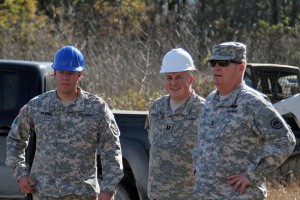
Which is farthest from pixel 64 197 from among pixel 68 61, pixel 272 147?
pixel 272 147

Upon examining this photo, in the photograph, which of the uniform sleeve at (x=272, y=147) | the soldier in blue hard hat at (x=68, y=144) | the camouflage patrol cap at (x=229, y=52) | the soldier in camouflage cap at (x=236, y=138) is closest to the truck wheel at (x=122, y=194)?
the soldier in blue hard hat at (x=68, y=144)

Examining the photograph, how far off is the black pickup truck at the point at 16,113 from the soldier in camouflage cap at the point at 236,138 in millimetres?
2345

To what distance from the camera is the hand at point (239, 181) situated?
4578mm

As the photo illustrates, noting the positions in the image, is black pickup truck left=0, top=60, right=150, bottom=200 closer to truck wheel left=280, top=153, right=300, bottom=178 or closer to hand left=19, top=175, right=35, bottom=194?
hand left=19, top=175, right=35, bottom=194

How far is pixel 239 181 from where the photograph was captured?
459 centimetres

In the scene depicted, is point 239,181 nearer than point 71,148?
Yes

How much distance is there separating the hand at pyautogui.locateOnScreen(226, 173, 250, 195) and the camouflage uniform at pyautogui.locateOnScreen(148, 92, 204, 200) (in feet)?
3.63

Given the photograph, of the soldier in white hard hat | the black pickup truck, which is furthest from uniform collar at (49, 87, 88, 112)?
the black pickup truck

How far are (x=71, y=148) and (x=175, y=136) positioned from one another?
848 millimetres

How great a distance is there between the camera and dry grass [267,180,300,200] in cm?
888

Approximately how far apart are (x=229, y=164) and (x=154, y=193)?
45.3 inches

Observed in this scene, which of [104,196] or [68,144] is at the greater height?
[68,144]

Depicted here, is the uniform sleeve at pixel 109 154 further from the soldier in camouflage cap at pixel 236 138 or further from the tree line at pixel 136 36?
the tree line at pixel 136 36

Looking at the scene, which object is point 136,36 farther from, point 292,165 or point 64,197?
point 64,197
